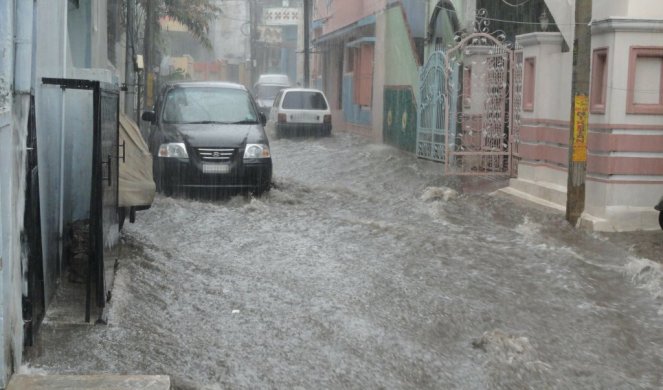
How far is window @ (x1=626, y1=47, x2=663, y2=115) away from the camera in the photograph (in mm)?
10562

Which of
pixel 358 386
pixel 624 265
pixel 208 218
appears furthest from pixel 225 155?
pixel 358 386

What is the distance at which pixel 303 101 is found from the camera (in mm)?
28359

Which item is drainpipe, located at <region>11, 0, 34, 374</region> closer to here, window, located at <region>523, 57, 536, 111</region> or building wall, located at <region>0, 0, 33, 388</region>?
building wall, located at <region>0, 0, 33, 388</region>

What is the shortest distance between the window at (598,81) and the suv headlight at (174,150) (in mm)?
5606

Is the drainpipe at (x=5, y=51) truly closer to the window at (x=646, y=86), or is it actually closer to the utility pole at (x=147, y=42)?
the window at (x=646, y=86)

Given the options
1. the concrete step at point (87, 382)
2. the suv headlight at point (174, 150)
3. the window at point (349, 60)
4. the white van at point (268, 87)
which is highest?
the window at point (349, 60)

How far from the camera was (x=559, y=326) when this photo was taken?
7.18 metres

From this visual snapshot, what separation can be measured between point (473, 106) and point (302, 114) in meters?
11.9

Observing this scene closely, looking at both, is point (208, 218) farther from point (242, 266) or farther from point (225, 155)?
point (242, 266)

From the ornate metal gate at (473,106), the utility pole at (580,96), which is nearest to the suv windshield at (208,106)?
the ornate metal gate at (473,106)

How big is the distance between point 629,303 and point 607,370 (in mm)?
1950

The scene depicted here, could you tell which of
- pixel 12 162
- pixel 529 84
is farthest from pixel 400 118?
pixel 12 162

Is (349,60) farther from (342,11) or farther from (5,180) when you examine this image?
(5,180)

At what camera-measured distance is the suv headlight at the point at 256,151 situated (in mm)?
13195
